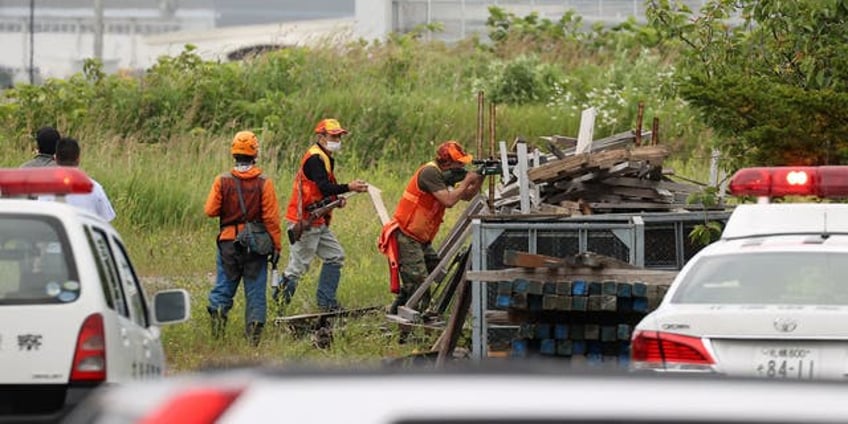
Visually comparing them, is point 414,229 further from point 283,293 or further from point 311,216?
point 283,293

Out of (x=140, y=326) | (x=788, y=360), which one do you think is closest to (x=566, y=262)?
(x=788, y=360)

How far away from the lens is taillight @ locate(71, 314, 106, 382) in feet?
28.1

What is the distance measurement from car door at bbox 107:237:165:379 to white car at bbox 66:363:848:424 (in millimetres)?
5714

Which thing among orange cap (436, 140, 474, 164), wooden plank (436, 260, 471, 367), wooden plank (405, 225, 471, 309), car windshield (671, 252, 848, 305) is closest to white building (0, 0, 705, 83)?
orange cap (436, 140, 474, 164)

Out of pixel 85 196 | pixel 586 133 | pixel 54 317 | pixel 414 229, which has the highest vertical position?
pixel 586 133

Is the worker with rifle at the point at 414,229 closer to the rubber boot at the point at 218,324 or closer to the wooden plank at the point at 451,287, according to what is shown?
the wooden plank at the point at 451,287

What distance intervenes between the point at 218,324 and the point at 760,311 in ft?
25.1

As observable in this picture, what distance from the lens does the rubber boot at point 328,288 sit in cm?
1733

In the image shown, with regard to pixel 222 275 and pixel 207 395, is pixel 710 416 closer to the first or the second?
pixel 207 395

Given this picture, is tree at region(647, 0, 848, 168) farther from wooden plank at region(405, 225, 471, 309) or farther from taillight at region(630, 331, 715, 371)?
taillight at region(630, 331, 715, 371)

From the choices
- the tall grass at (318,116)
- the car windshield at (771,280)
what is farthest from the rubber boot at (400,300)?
the car windshield at (771,280)

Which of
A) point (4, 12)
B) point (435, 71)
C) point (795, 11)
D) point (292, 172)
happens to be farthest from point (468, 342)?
point (4, 12)

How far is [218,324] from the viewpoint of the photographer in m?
16.1

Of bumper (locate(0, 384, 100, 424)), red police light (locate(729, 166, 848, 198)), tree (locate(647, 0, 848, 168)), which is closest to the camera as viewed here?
bumper (locate(0, 384, 100, 424))
